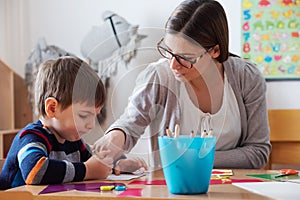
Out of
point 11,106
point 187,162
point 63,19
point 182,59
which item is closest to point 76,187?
point 187,162

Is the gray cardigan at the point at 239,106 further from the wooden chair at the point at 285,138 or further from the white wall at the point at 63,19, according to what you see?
the white wall at the point at 63,19

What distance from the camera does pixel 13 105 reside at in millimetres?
2783

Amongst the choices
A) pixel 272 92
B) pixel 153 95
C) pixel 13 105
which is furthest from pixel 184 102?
pixel 13 105

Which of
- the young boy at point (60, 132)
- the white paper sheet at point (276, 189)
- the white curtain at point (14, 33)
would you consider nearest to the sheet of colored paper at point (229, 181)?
the white paper sheet at point (276, 189)

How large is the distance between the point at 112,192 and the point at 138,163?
6.2 inches

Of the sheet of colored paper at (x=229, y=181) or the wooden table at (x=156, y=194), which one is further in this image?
the sheet of colored paper at (x=229, y=181)

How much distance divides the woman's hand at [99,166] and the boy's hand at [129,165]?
2cm

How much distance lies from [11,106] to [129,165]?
1.73 meters

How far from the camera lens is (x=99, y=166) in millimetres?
1180

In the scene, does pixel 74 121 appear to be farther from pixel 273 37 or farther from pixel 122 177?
pixel 273 37

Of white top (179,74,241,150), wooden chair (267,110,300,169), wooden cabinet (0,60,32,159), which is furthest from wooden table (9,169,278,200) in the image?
wooden cabinet (0,60,32,159)

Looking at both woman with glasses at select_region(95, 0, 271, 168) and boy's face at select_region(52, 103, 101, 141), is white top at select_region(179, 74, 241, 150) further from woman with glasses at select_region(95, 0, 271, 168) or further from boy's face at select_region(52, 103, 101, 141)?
boy's face at select_region(52, 103, 101, 141)

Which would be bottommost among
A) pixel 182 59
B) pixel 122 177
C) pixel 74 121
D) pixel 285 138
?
pixel 285 138

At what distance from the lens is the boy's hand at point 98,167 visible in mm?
1162
